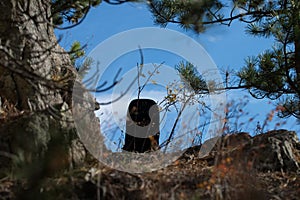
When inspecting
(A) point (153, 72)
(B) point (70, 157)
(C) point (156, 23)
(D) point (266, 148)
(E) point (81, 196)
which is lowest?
(E) point (81, 196)

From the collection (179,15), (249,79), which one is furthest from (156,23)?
(249,79)

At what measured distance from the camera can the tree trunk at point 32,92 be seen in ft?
8.27

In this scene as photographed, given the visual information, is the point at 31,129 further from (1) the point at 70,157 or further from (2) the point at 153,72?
(2) the point at 153,72

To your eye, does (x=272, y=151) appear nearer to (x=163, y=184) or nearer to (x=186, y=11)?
(x=163, y=184)

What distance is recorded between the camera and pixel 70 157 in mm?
2816

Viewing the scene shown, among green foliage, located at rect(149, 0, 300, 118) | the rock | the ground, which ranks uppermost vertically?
green foliage, located at rect(149, 0, 300, 118)

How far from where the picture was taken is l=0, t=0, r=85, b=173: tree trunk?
252cm

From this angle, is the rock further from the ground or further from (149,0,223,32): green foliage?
(149,0,223,32): green foliage

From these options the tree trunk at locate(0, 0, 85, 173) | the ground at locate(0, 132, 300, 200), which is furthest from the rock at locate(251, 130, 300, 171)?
the tree trunk at locate(0, 0, 85, 173)

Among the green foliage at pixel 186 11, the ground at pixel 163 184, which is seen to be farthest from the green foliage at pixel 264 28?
the ground at pixel 163 184

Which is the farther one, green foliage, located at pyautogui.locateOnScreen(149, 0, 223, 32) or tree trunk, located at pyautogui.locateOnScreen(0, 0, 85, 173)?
green foliage, located at pyautogui.locateOnScreen(149, 0, 223, 32)

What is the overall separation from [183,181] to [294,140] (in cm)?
140

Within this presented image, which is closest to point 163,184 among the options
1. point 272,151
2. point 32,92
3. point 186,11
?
point 272,151

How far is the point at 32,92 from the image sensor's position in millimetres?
3451
